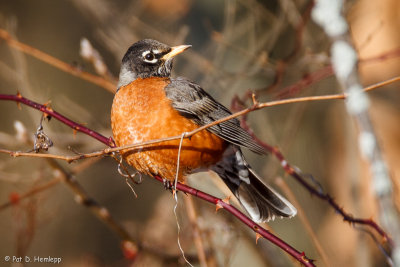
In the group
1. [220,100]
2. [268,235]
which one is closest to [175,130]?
[268,235]

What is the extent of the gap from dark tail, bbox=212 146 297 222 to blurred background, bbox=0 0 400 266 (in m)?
0.22

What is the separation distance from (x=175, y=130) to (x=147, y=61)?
→ 3.08 feet

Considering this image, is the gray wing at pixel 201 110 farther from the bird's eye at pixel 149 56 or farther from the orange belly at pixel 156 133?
the bird's eye at pixel 149 56

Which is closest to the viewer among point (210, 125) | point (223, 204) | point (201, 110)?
point (210, 125)

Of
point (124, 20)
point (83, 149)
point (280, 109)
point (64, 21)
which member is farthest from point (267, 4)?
point (83, 149)

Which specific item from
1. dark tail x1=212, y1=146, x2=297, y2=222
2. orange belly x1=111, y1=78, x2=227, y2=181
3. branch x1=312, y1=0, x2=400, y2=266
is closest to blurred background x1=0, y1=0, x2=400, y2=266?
dark tail x1=212, y1=146, x2=297, y2=222

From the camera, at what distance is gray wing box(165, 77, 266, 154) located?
3033 mm

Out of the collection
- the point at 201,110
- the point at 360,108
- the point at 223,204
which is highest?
the point at 201,110

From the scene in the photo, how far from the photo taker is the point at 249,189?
11.5ft

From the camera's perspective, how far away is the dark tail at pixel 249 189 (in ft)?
10.9

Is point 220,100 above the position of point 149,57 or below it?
above

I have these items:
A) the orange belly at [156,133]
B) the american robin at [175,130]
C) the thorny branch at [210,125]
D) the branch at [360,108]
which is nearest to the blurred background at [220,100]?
the american robin at [175,130]

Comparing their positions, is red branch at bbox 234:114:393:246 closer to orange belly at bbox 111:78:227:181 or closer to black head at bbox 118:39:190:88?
orange belly at bbox 111:78:227:181

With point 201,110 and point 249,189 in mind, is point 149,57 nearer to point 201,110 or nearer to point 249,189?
point 201,110
